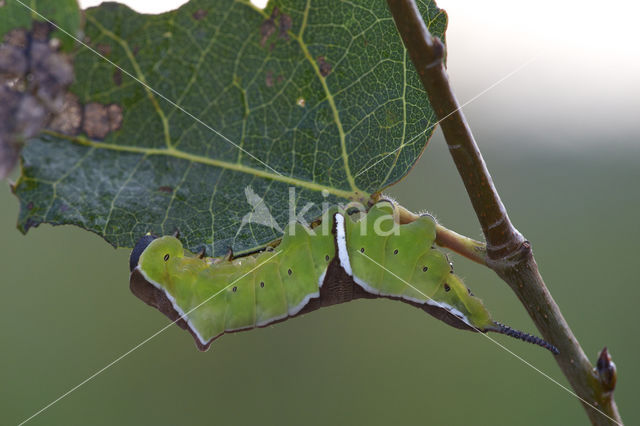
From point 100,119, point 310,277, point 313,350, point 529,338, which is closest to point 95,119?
point 100,119

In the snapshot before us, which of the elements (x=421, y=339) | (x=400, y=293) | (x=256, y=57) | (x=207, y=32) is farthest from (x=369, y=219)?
(x=421, y=339)

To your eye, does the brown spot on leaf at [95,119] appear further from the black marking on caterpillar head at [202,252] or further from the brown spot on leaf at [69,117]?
the black marking on caterpillar head at [202,252]

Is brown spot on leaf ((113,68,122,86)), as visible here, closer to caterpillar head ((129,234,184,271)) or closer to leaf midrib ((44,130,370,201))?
leaf midrib ((44,130,370,201))

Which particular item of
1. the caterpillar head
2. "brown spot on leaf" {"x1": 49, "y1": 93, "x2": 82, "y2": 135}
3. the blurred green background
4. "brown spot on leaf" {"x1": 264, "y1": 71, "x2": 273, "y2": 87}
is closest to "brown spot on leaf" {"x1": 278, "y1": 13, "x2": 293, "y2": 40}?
"brown spot on leaf" {"x1": 264, "y1": 71, "x2": 273, "y2": 87}

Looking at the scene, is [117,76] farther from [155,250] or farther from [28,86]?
[155,250]

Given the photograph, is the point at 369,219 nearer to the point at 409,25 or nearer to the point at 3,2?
the point at 409,25

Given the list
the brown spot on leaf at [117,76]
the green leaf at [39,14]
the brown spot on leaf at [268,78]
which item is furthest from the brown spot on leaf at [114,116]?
the brown spot on leaf at [268,78]
